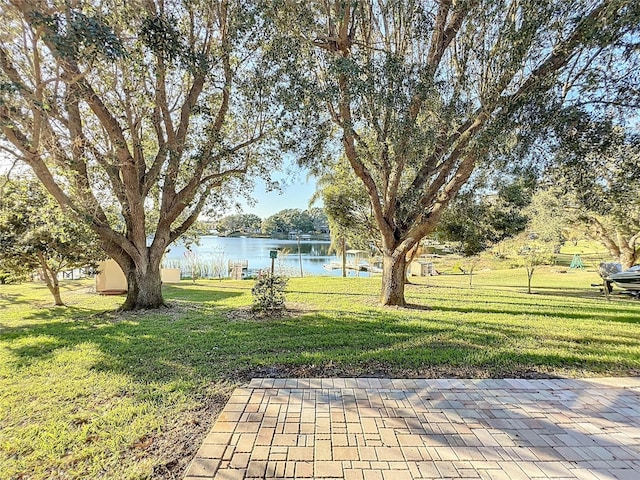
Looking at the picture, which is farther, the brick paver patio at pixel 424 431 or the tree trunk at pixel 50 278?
the tree trunk at pixel 50 278

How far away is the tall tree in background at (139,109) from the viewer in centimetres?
478

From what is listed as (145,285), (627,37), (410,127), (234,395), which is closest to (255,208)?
(145,285)

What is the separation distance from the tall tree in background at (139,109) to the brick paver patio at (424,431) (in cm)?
416

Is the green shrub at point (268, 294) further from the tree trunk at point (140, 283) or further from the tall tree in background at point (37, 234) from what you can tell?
the tall tree in background at point (37, 234)

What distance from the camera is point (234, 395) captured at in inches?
136

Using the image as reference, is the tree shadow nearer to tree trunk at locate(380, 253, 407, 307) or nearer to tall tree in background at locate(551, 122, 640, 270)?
tall tree in background at locate(551, 122, 640, 270)

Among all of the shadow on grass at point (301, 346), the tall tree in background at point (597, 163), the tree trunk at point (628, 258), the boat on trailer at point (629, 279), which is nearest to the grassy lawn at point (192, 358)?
the shadow on grass at point (301, 346)

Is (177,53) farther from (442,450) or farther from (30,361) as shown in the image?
(442,450)

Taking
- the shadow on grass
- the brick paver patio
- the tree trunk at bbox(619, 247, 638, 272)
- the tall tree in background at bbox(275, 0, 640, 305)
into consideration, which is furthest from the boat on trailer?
the brick paver patio

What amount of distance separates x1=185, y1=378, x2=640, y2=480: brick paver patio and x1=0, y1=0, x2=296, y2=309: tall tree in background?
13.7ft

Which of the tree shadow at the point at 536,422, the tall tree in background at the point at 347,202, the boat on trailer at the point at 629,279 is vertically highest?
the tall tree in background at the point at 347,202

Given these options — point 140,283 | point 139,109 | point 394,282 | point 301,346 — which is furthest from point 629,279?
point 139,109

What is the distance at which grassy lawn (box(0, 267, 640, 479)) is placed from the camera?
8.72 feet

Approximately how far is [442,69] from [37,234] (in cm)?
976
